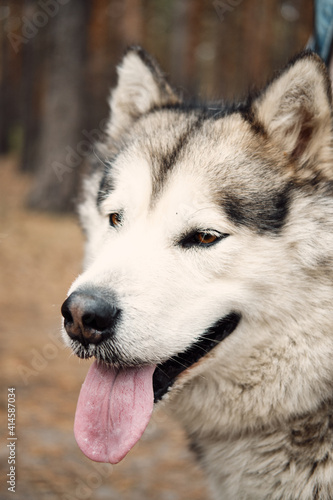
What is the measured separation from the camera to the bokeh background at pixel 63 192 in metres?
4.15

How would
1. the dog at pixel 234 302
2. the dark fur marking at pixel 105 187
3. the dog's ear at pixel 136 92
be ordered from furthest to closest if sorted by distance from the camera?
the dog's ear at pixel 136 92 < the dark fur marking at pixel 105 187 < the dog at pixel 234 302

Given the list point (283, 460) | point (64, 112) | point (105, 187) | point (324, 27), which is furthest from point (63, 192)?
point (283, 460)

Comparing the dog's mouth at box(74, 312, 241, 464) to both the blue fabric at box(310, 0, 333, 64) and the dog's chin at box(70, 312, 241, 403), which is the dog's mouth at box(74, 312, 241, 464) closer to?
the dog's chin at box(70, 312, 241, 403)

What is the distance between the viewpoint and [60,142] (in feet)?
44.0

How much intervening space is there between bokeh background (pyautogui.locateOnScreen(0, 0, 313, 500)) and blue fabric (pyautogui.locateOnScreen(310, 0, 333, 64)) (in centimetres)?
47

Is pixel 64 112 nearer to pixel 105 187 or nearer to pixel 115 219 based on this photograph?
pixel 105 187

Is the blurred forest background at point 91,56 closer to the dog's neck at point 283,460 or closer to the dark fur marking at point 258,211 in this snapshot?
the dark fur marking at point 258,211

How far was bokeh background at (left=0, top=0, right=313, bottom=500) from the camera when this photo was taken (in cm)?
415

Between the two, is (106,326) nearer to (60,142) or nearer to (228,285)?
(228,285)

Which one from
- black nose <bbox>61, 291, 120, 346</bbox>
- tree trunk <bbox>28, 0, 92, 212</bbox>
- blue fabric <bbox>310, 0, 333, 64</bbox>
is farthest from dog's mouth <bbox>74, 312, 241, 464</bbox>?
tree trunk <bbox>28, 0, 92, 212</bbox>

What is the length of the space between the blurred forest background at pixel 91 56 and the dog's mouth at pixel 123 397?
184 cm

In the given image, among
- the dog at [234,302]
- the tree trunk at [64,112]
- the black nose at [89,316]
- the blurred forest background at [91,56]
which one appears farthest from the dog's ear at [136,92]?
the tree trunk at [64,112]

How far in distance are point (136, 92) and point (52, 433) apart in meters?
3.20

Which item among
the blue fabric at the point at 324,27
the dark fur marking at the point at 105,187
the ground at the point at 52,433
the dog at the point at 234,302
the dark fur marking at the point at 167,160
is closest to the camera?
the dog at the point at 234,302
